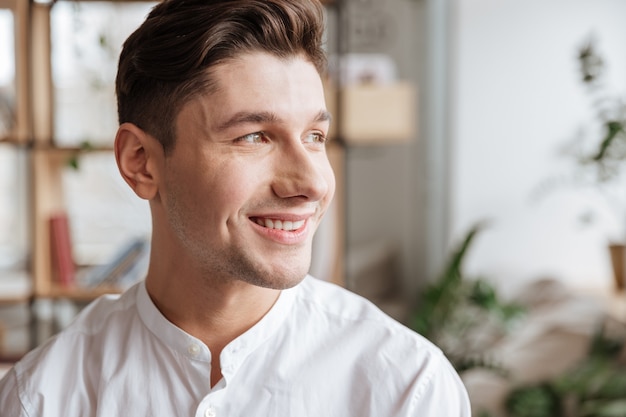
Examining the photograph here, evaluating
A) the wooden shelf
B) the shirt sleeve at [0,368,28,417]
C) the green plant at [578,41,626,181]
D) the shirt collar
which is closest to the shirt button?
the shirt collar

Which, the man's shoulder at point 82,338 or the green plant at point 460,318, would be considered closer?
the man's shoulder at point 82,338

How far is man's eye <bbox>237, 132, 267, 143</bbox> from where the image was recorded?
1126 mm

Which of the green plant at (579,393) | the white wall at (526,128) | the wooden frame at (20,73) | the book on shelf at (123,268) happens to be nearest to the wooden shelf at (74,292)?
the book on shelf at (123,268)

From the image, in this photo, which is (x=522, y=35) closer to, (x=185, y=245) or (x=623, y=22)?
(x=623, y=22)

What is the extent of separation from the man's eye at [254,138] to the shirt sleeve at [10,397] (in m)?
0.47

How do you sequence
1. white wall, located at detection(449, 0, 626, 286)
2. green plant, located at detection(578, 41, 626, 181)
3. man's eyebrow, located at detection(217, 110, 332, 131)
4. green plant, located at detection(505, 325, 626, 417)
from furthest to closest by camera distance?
1. white wall, located at detection(449, 0, 626, 286)
2. green plant, located at detection(578, 41, 626, 181)
3. green plant, located at detection(505, 325, 626, 417)
4. man's eyebrow, located at detection(217, 110, 332, 131)

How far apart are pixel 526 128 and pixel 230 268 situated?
434 centimetres

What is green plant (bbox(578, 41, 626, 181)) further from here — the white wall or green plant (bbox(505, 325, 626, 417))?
green plant (bbox(505, 325, 626, 417))

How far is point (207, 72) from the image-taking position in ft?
3.68

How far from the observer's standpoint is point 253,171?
1.12 m

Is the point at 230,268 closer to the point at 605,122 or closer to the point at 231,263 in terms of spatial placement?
the point at 231,263

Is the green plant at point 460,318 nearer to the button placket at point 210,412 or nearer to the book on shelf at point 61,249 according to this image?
the book on shelf at point 61,249

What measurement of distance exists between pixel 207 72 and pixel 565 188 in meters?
4.35

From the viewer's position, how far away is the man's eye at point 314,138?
118 cm
